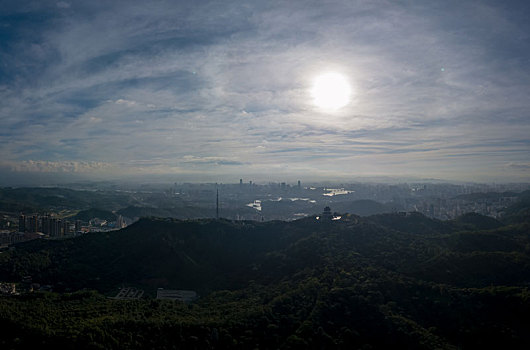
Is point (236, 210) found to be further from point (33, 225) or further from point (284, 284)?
point (284, 284)

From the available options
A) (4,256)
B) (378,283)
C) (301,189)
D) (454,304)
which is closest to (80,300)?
(4,256)

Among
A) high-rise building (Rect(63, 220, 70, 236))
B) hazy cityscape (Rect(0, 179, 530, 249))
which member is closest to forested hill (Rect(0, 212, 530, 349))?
high-rise building (Rect(63, 220, 70, 236))

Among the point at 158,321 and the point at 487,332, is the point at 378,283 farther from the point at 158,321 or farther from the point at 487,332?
the point at 158,321

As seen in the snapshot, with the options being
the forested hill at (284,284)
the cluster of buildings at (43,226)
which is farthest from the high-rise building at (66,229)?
the forested hill at (284,284)

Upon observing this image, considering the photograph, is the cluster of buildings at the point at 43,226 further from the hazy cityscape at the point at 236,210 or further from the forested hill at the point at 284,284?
the forested hill at the point at 284,284

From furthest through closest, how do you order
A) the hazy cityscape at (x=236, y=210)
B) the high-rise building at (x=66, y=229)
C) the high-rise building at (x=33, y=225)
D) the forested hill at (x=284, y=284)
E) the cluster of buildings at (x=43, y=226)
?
the high-rise building at (x=66, y=229) < the hazy cityscape at (x=236, y=210) < the cluster of buildings at (x=43, y=226) < the high-rise building at (x=33, y=225) < the forested hill at (x=284, y=284)

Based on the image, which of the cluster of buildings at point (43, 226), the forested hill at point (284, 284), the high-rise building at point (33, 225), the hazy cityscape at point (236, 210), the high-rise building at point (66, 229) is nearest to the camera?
the forested hill at point (284, 284)

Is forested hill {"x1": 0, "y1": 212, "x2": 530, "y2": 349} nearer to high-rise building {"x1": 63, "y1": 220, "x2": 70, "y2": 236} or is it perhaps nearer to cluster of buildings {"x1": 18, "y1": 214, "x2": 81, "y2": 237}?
cluster of buildings {"x1": 18, "y1": 214, "x2": 81, "y2": 237}

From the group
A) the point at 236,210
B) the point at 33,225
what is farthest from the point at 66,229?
the point at 236,210
